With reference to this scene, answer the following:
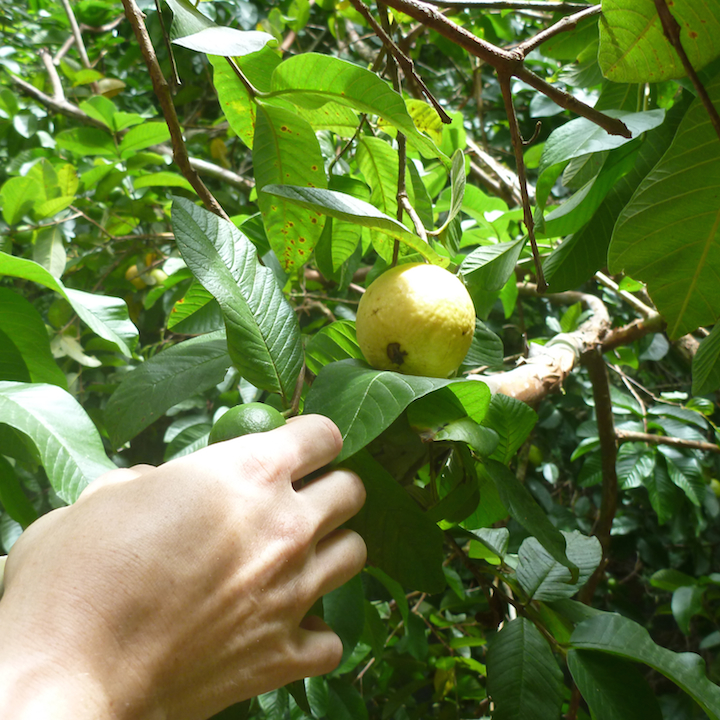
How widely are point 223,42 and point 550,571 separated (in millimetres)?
795

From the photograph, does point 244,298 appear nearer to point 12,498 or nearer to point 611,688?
point 12,498

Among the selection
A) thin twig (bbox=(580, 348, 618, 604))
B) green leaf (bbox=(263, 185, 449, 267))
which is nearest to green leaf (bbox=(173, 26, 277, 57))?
green leaf (bbox=(263, 185, 449, 267))

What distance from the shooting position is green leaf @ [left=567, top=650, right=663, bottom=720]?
2.15ft

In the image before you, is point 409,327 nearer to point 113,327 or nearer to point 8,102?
point 113,327

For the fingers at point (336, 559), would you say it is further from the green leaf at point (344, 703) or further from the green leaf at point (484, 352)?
the green leaf at point (344, 703)

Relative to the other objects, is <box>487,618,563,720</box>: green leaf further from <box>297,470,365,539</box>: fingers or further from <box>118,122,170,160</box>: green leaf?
<box>118,122,170,160</box>: green leaf

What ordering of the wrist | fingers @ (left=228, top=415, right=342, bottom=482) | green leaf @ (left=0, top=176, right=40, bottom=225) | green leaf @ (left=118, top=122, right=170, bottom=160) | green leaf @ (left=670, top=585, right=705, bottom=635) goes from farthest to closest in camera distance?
green leaf @ (left=670, top=585, right=705, bottom=635)
green leaf @ (left=118, top=122, right=170, bottom=160)
green leaf @ (left=0, top=176, right=40, bottom=225)
fingers @ (left=228, top=415, right=342, bottom=482)
the wrist

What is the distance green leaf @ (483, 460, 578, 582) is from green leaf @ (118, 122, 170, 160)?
3.93 ft

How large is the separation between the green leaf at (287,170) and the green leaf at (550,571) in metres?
0.55

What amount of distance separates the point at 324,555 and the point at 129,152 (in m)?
1.25

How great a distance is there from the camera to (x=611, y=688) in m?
0.68

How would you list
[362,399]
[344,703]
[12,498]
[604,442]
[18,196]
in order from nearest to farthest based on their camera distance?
[362,399] < [12,498] < [344,703] < [18,196] < [604,442]

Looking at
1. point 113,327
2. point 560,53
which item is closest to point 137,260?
point 113,327

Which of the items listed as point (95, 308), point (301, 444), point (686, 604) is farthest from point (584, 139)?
point (686, 604)
